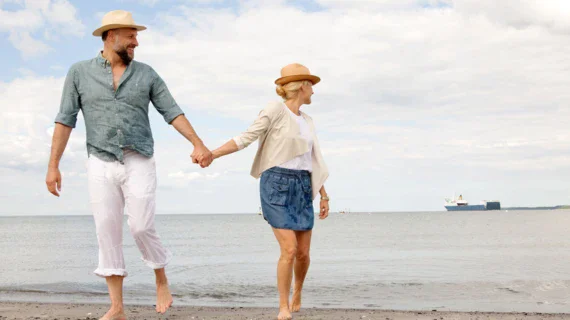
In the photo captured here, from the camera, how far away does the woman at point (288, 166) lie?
5684mm

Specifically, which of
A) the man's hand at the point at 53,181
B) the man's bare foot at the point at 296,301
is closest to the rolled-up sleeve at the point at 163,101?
the man's hand at the point at 53,181

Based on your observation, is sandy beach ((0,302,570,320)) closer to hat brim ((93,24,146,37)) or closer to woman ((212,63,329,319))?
woman ((212,63,329,319))

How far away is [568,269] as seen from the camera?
1973cm

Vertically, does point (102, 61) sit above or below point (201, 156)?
above

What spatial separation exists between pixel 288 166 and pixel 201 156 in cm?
94

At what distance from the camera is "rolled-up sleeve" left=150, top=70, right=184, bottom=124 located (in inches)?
207

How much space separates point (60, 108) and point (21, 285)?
1170cm

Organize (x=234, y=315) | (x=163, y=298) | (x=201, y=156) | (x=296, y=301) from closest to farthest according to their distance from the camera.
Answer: (x=201, y=156) < (x=163, y=298) < (x=296, y=301) < (x=234, y=315)

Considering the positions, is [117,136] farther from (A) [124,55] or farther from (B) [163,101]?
(A) [124,55]

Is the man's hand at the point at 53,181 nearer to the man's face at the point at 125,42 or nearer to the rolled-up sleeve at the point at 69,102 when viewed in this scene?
the rolled-up sleeve at the point at 69,102

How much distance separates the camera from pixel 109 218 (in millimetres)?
5105

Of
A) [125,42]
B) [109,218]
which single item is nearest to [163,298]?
[109,218]

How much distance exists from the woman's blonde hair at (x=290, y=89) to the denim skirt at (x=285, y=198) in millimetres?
778

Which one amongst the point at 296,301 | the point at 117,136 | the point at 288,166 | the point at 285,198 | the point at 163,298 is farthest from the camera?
the point at 296,301
